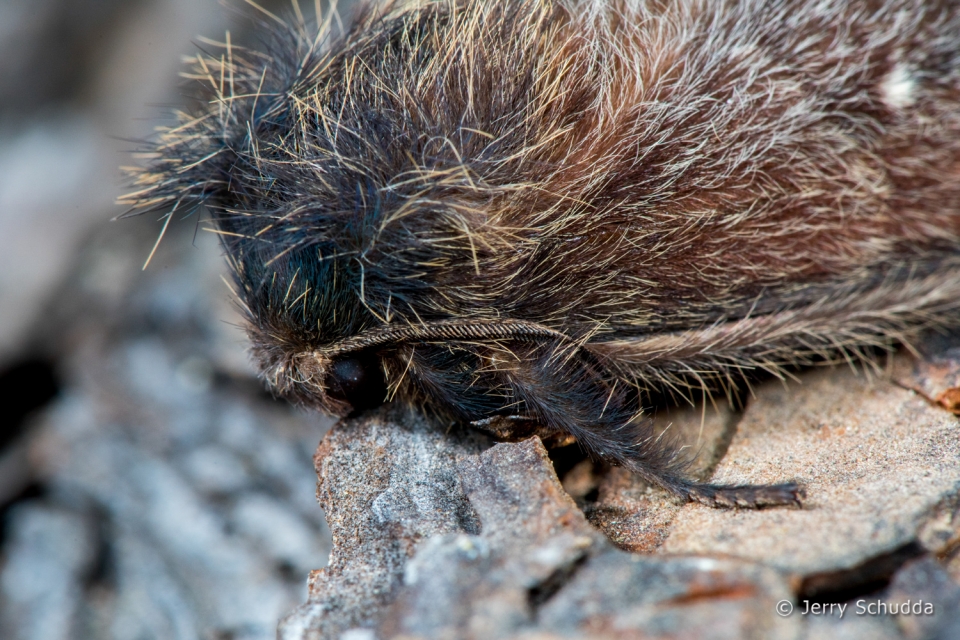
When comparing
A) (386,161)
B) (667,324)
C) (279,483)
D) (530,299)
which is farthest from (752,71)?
(279,483)

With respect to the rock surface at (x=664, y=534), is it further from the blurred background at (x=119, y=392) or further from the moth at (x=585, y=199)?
the blurred background at (x=119, y=392)

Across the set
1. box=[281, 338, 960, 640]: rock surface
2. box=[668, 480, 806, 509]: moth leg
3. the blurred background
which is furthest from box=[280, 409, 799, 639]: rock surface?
the blurred background

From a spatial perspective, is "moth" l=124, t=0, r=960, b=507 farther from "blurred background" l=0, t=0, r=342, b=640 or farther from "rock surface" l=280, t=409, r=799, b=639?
"blurred background" l=0, t=0, r=342, b=640

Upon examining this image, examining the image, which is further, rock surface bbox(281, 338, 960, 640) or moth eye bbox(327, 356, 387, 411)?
moth eye bbox(327, 356, 387, 411)

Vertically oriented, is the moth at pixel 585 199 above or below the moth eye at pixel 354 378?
above

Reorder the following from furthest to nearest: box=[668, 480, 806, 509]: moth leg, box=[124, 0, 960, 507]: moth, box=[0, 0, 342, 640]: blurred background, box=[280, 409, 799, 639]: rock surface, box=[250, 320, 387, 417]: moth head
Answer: box=[0, 0, 342, 640]: blurred background < box=[250, 320, 387, 417]: moth head < box=[124, 0, 960, 507]: moth < box=[668, 480, 806, 509]: moth leg < box=[280, 409, 799, 639]: rock surface

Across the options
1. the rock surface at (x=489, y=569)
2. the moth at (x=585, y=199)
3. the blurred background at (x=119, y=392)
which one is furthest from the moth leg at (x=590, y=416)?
the blurred background at (x=119, y=392)

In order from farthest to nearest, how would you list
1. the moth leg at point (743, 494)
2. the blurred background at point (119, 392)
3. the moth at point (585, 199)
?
the blurred background at point (119, 392)
the moth at point (585, 199)
the moth leg at point (743, 494)

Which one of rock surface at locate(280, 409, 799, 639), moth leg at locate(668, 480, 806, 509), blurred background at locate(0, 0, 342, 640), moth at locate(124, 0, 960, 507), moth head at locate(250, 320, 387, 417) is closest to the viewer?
rock surface at locate(280, 409, 799, 639)
